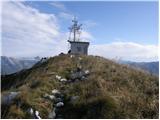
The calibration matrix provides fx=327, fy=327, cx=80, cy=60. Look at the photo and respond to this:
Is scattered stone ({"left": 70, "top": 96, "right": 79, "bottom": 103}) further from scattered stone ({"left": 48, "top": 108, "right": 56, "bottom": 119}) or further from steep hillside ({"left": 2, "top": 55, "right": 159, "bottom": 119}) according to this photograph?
scattered stone ({"left": 48, "top": 108, "right": 56, "bottom": 119})

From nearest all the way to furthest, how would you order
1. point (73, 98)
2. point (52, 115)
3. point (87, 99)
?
point (52, 115) < point (87, 99) < point (73, 98)

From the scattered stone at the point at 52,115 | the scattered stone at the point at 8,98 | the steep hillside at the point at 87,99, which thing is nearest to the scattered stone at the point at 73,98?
the steep hillside at the point at 87,99

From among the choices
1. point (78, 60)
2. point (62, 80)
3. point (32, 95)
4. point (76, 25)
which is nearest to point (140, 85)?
point (62, 80)

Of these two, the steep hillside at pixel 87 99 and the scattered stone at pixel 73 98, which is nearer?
the steep hillside at pixel 87 99

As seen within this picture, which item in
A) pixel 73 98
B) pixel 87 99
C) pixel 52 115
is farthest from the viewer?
pixel 73 98

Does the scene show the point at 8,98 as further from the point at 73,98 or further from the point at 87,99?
the point at 87,99

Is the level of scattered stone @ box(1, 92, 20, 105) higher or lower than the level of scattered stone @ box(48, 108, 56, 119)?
higher

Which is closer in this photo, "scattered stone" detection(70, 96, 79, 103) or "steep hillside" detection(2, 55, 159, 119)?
"steep hillside" detection(2, 55, 159, 119)

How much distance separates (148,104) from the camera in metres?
9.27

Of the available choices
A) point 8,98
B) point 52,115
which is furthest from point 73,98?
point 8,98

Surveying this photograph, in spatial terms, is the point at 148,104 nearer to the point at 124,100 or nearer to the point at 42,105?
the point at 124,100

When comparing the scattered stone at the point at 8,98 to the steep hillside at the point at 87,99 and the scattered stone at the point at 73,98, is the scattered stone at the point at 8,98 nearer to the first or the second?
the steep hillside at the point at 87,99

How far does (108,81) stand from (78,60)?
7.83m

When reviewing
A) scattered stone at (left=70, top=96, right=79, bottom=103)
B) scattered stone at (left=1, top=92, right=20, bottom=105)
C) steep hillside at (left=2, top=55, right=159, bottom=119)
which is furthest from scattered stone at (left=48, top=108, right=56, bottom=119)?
scattered stone at (left=1, top=92, right=20, bottom=105)
